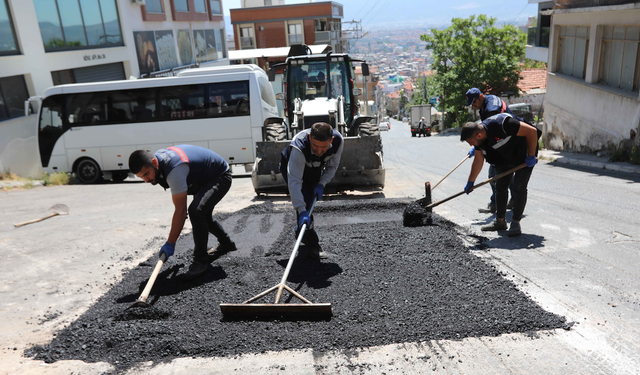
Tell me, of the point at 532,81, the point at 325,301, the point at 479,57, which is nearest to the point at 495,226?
the point at 325,301

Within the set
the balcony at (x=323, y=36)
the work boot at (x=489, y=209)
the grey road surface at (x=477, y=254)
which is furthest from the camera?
the balcony at (x=323, y=36)

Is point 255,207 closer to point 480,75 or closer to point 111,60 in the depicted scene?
point 111,60

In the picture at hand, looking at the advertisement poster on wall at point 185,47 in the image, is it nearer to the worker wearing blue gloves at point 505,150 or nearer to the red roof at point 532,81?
the worker wearing blue gloves at point 505,150

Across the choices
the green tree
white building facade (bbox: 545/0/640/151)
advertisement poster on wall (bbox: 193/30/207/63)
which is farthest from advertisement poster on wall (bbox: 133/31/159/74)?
the green tree

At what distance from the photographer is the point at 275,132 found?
916 centimetres

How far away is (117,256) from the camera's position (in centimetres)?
564

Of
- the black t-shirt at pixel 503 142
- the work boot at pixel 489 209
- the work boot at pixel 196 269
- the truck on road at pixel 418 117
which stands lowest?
the truck on road at pixel 418 117

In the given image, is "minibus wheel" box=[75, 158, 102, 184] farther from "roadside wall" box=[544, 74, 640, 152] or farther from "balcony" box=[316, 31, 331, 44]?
"balcony" box=[316, 31, 331, 44]

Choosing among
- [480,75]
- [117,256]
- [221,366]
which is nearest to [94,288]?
[117,256]

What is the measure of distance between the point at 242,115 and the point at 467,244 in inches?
340

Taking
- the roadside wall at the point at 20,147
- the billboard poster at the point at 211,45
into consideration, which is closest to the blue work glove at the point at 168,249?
the roadside wall at the point at 20,147

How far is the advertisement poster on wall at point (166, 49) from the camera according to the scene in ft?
81.1

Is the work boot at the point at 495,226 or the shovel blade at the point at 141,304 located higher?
the shovel blade at the point at 141,304

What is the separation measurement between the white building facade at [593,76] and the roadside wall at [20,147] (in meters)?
16.9
